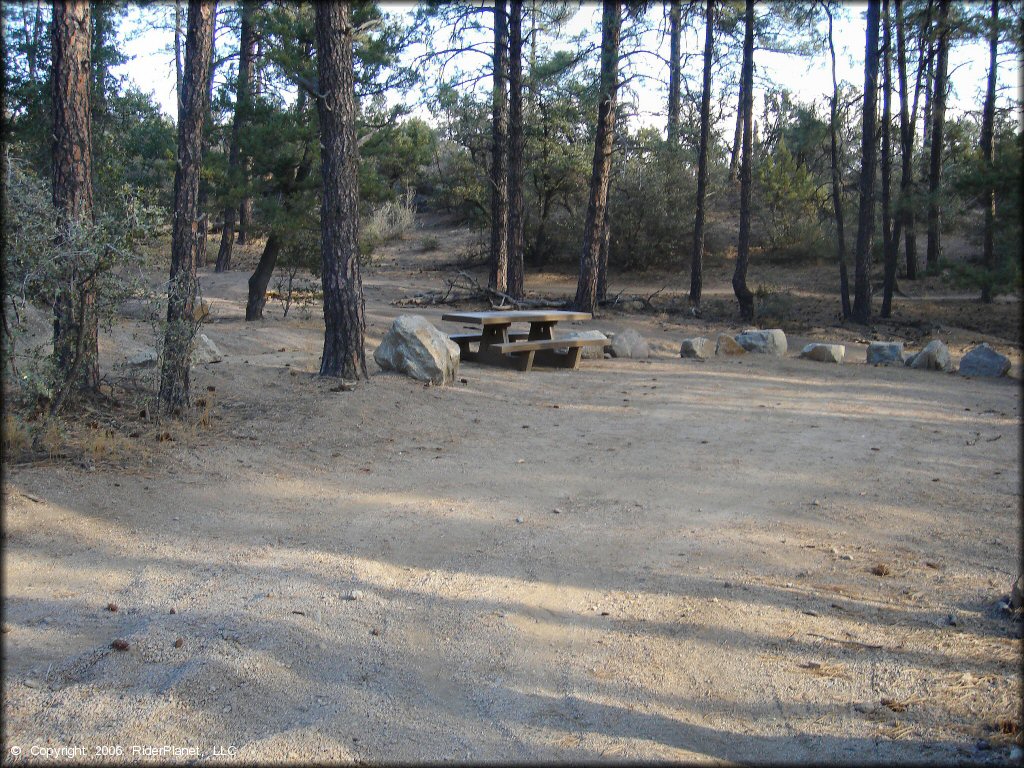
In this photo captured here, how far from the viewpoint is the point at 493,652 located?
3.77 metres

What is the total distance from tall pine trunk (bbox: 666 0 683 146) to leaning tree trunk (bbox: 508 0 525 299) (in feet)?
9.79

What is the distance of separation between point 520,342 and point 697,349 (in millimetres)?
3167

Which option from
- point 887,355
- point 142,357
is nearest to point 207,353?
point 142,357

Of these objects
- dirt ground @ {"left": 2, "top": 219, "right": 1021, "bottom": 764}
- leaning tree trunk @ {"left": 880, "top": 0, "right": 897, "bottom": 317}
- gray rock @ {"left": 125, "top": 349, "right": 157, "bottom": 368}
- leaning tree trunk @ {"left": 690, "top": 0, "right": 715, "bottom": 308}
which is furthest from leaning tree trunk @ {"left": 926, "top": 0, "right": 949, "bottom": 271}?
gray rock @ {"left": 125, "top": 349, "right": 157, "bottom": 368}

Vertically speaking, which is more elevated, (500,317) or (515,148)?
(515,148)

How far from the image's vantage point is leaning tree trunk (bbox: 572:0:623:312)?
52.3ft

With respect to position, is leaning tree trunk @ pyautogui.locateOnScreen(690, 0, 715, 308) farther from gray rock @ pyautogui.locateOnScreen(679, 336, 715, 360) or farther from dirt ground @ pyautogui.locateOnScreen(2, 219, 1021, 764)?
dirt ground @ pyautogui.locateOnScreen(2, 219, 1021, 764)

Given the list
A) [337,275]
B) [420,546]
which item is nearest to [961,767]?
[420,546]

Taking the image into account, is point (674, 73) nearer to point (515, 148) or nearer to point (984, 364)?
point (515, 148)

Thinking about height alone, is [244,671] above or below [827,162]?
below

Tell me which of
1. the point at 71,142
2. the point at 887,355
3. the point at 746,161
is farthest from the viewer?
the point at 746,161

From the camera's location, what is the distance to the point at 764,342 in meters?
14.0

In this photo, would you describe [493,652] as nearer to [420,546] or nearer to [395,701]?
[395,701]

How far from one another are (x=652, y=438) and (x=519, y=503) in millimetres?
2454
